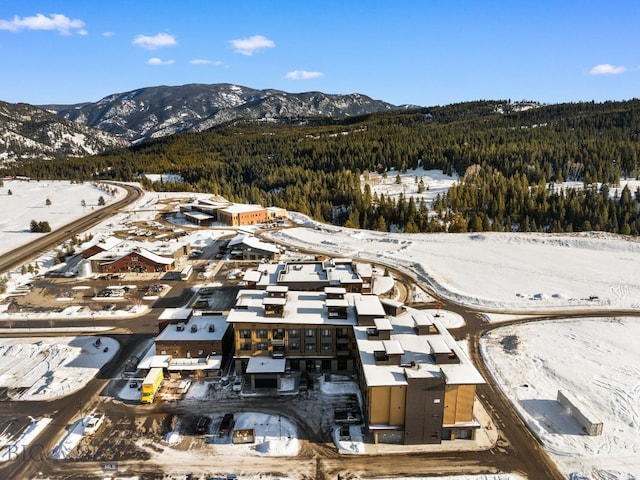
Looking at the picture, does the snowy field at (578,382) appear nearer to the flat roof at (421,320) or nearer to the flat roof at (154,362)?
the flat roof at (421,320)

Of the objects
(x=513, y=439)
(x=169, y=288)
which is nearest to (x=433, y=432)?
(x=513, y=439)

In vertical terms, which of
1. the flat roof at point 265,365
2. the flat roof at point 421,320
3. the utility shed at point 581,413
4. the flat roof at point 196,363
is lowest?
the utility shed at point 581,413

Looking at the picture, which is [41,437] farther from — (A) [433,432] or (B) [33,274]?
(B) [33,274]

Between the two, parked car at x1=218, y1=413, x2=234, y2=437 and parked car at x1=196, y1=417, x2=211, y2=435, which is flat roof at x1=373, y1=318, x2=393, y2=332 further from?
parked car at x1=196, y1=417, x2=211, y2=435

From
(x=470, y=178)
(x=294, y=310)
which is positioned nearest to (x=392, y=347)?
(x=294, y=310)

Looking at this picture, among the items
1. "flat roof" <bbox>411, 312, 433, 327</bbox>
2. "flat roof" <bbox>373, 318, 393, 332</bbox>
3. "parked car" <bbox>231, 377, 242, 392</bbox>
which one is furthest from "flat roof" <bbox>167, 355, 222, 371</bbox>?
"flat roof" <bbox>411, 312, 433, 327</bbox>

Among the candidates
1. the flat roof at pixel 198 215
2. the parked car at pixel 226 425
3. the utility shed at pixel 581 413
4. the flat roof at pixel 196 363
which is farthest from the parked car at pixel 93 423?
the flat roof at pixel 198 215

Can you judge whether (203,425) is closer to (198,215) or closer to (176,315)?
(176,315)
